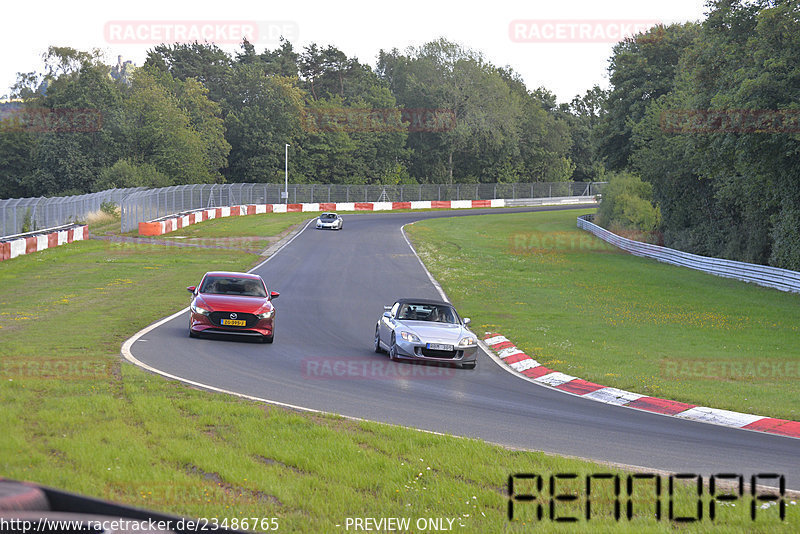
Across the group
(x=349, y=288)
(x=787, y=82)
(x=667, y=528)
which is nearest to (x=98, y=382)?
(x=667, y=528)

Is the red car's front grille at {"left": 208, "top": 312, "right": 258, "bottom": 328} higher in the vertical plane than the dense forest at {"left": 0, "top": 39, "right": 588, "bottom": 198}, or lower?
lower

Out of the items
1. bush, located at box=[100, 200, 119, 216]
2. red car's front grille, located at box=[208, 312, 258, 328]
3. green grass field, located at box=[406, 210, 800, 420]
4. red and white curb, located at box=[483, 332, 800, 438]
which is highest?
bush, located at box=[100, 200, 119, 216]

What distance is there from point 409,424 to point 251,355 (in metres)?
6.27

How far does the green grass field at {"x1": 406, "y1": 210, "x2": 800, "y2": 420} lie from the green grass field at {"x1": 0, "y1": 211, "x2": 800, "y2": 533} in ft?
19.8

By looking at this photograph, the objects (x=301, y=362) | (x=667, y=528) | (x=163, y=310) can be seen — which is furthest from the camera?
(x=163, y=310)

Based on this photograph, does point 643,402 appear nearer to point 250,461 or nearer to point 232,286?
point 250,461

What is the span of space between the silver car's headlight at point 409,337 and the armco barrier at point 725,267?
68.9 feet

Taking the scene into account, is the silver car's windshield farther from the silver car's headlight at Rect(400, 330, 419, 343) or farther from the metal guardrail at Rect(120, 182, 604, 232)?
the metal guardrail at Rect(120, 182, 604, 232)

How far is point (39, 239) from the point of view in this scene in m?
38.1

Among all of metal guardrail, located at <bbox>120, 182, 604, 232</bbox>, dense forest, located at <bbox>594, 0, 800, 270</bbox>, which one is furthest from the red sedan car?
metal guardrail, located at <bbox>120, 182, 604, 232</bbox>

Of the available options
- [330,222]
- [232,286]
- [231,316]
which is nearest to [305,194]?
[330,222]

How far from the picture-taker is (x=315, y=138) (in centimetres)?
10025

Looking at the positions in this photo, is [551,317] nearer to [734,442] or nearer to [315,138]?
[734,442]

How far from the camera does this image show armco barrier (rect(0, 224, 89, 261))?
34.5m
